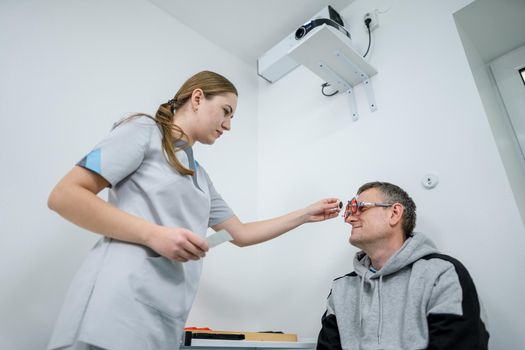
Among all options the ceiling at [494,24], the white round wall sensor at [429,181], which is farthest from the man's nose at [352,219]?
the ceiling at [494,24]

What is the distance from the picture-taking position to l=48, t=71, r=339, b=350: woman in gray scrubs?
70cm

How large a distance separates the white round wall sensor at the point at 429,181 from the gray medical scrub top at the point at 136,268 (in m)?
0.95

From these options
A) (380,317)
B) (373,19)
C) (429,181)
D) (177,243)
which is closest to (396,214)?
(429,181)

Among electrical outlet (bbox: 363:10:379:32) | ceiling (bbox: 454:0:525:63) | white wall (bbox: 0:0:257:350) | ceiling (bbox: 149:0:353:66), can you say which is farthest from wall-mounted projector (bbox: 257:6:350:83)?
ceiling (bbox: 454:0:525:63)

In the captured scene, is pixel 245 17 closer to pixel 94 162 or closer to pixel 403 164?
pixel 403 164

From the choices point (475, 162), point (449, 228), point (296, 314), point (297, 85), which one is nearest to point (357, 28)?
point (297, 85)

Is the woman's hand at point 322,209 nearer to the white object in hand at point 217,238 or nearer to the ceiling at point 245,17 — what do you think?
the white object in hand at point 217,238

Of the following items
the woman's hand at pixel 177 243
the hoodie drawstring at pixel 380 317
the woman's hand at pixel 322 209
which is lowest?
the hoodie drawstring at pixel 380 317

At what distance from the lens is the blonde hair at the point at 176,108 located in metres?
0.93

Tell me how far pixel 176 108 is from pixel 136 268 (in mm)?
610

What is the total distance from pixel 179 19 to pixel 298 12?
31.0 inches

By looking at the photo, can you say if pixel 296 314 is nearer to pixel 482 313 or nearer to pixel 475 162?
pixel 482 313

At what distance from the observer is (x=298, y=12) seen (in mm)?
2158

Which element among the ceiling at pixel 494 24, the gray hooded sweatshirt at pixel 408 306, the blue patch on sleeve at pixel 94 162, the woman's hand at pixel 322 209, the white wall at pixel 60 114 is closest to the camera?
the blue patch on sleeve at pixel 94 162
